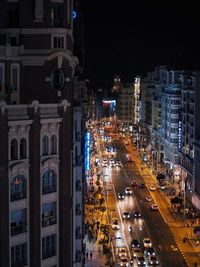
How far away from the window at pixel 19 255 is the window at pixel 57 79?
935cm

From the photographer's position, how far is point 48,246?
3719 cm

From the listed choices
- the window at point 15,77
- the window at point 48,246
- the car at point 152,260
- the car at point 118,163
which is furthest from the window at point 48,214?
the car at point 118,163

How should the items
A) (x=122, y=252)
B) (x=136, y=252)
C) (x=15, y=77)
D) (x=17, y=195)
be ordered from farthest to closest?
(x=136, y=252) < (x=122, y=252) < (x=15, y=77) < (x=17, y=195)

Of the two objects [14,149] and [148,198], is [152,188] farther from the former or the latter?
[14,149]

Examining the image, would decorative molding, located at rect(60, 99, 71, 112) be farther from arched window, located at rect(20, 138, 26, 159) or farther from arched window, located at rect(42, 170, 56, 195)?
arched window, located at rect(42, 170, 56, 195)

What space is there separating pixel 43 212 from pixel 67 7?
12453 millimetres

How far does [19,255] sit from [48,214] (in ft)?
9.88

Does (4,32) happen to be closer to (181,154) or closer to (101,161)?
(181,154)

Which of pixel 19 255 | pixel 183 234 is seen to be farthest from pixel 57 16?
pixel 183 234

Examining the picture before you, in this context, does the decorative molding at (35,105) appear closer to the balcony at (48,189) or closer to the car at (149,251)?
the balcony at (48,189)

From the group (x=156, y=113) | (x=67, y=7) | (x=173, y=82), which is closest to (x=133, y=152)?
(x=156, y=113)

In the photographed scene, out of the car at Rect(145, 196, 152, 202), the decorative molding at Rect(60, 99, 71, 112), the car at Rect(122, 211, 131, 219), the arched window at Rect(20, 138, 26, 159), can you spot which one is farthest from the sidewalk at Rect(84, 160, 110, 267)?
the arched window at Rect(20, 138, 26, 159)

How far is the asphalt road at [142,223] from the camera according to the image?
72.0 metres

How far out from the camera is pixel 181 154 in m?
121
